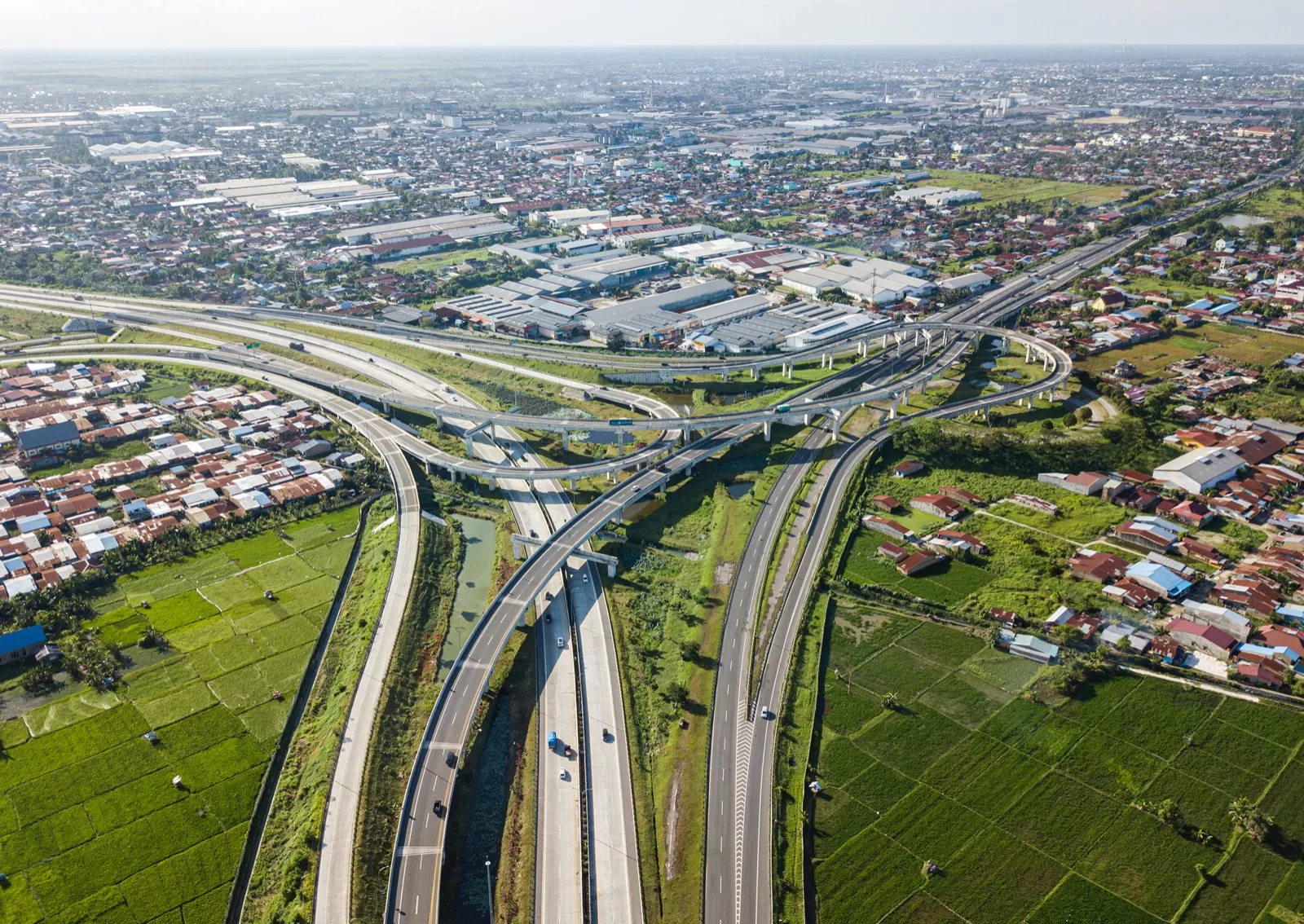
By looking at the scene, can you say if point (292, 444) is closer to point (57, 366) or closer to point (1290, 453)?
point (57, 366)

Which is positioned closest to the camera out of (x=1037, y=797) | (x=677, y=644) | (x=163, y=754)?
(x=1037, y=797)

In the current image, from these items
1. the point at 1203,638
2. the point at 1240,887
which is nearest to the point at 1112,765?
the point at 1240,887

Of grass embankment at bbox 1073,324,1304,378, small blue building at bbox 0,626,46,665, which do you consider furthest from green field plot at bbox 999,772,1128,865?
grass embankment at bbox 1073,324,1304,378

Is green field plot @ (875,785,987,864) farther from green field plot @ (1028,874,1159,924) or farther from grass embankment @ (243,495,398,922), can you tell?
A: grass embankment @ (243,495,398,922)

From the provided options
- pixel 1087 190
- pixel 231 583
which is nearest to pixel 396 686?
pixel 231 583

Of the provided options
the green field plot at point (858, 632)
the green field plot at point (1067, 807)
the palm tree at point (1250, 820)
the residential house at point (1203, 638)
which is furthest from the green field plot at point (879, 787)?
the residential house at point (1203, 638)

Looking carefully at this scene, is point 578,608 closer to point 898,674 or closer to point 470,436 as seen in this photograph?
point 898,674
